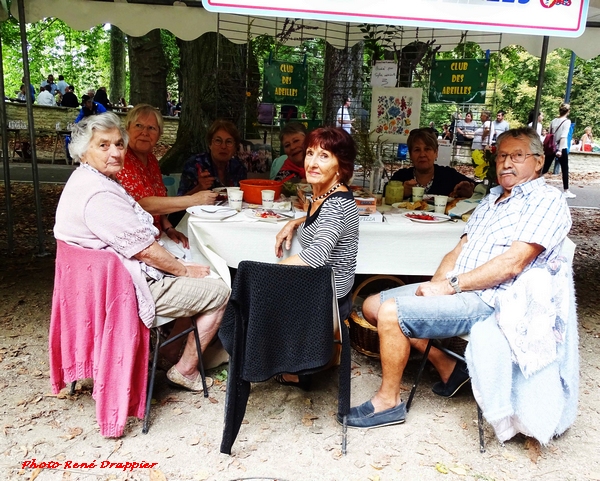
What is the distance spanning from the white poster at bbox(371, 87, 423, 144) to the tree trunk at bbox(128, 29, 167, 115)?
438 cm

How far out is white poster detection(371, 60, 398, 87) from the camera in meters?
5.71

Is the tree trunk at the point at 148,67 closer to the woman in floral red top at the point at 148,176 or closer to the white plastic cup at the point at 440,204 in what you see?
the woman in floral red top at the point at 148,176

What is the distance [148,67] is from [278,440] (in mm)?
7368

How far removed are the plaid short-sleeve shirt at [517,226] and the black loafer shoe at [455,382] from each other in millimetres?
503

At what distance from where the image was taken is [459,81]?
5090 millimetres

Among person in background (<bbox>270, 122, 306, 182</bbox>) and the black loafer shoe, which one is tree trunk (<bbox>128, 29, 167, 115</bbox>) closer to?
person in background (<bbox>270, 122, 306, 182</bbox>)

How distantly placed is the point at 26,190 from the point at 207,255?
680 centimetres

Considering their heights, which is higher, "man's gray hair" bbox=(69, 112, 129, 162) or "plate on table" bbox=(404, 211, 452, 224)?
"man's gray hair" bbox=(69, 112, 129, 162)

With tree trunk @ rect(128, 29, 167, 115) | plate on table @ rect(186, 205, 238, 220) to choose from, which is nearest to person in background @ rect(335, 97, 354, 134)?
tree trunk @ rect(128, 29, 167, 115)

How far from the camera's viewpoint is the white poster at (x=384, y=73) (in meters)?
5.71

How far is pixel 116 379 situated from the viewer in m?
2.42

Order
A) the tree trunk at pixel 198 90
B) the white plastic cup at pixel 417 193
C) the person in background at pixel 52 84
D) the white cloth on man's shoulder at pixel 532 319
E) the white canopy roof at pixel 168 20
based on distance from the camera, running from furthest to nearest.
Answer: the person in background at pixel 52 84, the tree trunk at pixel 198 90, the white canopy roof at pixel 168 20, the white plastic cup at pixel 417 193, the white cloth on man's shoulder at pixel 532 319

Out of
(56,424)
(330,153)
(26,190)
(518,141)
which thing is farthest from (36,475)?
(26,190)

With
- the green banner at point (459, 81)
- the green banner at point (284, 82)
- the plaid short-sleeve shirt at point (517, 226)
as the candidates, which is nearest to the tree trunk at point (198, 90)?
the green banner at point (284, 82)
